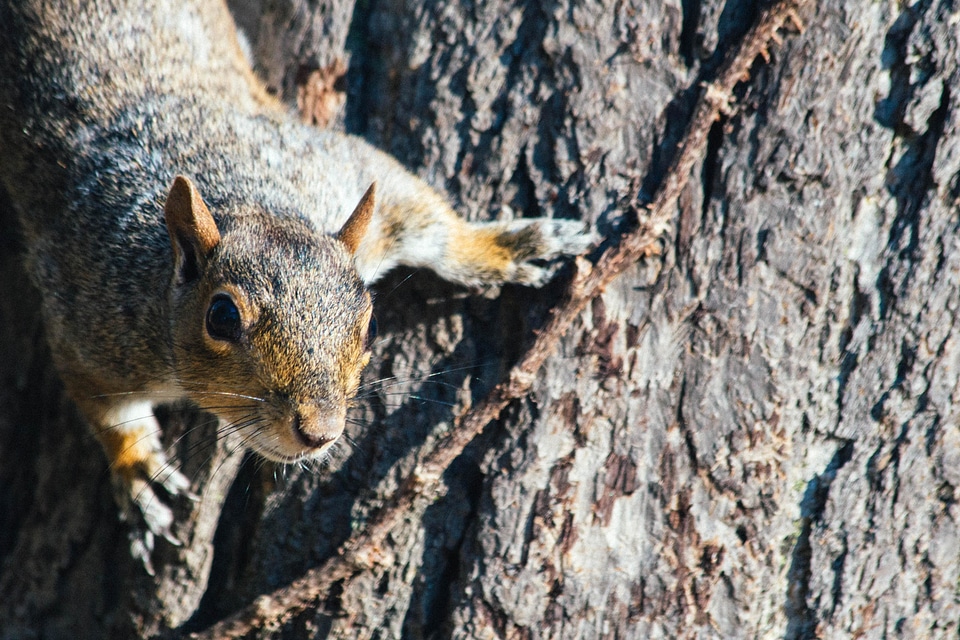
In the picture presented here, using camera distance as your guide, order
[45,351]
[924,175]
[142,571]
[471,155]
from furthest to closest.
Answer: [45,351], [142,571], [471,155], [924,175]

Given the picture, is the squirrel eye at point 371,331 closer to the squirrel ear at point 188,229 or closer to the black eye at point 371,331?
the black eye at point 371,331

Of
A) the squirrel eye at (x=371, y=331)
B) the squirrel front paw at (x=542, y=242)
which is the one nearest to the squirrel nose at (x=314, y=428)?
the squirrel eye at (x=371, y=331)

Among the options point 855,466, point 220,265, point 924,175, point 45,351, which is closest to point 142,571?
point 45,351

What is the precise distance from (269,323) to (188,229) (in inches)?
16.0

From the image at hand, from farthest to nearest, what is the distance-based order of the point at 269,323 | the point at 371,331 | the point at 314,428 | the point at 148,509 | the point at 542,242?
the point at 148,509 → the point at 542,242 → the point at 371,331 → the point at 269,323 → the point at 314,428

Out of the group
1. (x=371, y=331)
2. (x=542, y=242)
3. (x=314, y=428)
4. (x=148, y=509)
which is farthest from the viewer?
(x=148, y=509)

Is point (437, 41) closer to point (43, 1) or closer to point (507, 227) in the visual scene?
point (507, 227)

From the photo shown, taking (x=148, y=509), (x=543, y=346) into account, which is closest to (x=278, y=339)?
(x=543, y=346)

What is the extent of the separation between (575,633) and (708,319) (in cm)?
90

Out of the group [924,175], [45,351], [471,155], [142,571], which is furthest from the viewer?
[45,351]

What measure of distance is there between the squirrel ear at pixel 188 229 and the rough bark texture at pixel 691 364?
1.87 ft

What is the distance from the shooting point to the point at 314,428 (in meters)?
1.92

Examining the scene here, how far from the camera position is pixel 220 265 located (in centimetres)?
216

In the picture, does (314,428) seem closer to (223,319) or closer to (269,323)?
(269,323)
